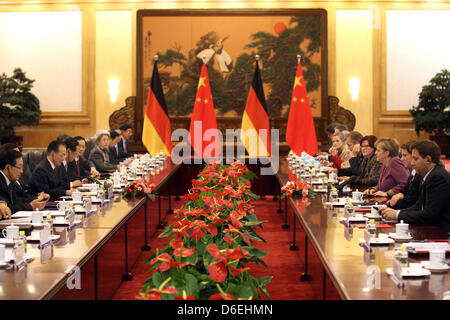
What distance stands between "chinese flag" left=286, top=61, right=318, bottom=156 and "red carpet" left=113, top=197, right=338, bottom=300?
8.80 ft

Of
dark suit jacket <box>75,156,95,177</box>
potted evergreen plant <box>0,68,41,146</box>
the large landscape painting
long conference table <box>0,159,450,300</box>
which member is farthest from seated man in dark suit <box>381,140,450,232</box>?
potted evergreen plant <box>0,68,41,146</box>

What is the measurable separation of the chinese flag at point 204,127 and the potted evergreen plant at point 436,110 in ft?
14.2

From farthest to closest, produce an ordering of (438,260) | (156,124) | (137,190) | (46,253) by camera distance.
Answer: (156,124) < (137,190) < (46,253) < (438,260)

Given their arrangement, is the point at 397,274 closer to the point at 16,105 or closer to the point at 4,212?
the point at 4,212

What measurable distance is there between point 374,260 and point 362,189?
3540 millimetres

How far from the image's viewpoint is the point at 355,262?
10.7 feet

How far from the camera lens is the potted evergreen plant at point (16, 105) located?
1232cm

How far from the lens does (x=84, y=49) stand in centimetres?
1339

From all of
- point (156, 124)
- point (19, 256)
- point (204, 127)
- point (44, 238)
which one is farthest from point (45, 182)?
point (204, 127)

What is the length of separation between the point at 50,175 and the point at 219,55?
7.48m

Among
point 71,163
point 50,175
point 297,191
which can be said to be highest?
point 71,163

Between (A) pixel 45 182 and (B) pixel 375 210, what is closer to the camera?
(B) pixel 375 210
